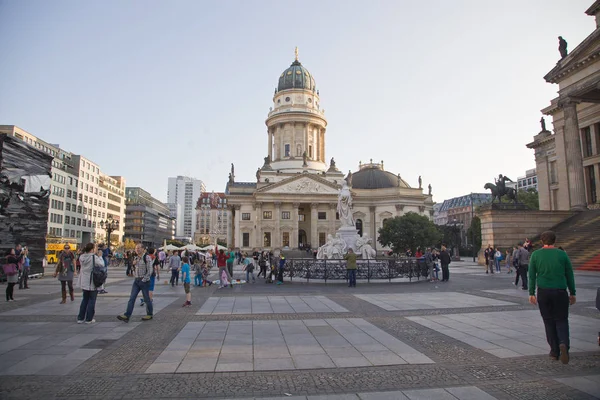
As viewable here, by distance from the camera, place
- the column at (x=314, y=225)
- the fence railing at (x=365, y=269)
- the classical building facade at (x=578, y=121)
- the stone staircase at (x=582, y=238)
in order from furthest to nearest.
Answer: the column at (x=314, y=225) < the classical building facade at (x=578, y=121) < the stone staircase at (x=582, y=238) < the fence railing at (x=365, y=269)

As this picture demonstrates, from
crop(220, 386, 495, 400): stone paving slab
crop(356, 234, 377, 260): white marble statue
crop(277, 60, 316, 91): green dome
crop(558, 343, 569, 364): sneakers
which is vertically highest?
crop(277, 60, 316, 91): green dome

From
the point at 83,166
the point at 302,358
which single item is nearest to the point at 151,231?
the point at 83,166

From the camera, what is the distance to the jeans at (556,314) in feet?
19.9

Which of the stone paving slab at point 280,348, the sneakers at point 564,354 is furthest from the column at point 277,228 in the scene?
the sneakers at point 564,354

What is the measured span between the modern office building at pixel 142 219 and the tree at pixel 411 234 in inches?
3073

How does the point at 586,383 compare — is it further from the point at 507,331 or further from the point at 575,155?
the point at 575,155

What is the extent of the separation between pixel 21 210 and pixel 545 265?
26116 millimetres

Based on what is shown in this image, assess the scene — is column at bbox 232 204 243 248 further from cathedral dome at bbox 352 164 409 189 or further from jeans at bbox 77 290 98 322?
jeans at bbox 77 290 98 322

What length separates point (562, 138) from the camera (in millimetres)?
38062

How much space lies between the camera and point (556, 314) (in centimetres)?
614

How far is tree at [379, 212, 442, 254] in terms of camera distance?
55956 mm

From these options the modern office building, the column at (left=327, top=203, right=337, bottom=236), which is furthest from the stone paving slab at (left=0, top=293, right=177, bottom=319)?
the modern office building

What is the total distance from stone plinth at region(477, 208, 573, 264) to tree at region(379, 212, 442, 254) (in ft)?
75.7

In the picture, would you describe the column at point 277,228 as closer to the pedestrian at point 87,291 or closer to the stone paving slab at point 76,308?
the stone paving slab at point 76,308
